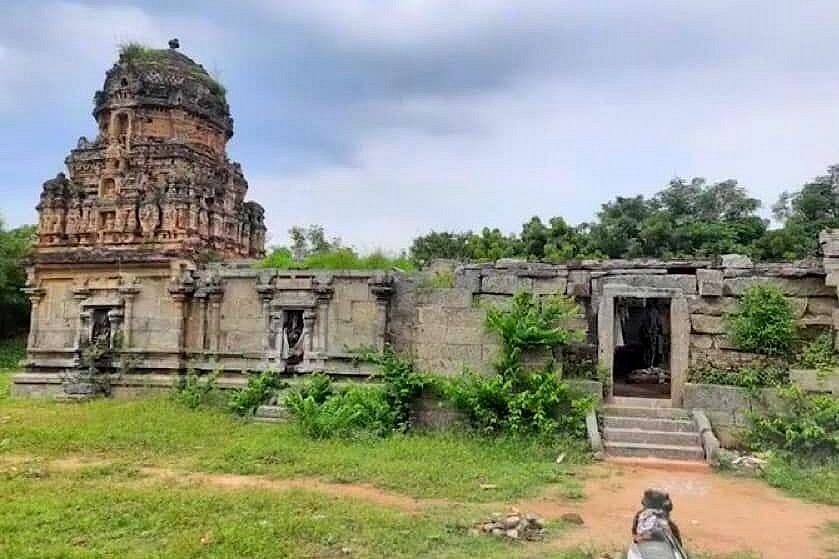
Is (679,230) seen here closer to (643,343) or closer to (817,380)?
(643,343)

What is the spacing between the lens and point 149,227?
1555 cm

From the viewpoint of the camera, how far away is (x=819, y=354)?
30.1 feet

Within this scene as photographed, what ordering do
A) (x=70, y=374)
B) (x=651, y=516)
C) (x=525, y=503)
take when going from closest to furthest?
1. (x=651, y=516)
2. (x=525, y=503)
3. (x=70, y=374)

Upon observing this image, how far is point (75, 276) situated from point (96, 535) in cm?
1165

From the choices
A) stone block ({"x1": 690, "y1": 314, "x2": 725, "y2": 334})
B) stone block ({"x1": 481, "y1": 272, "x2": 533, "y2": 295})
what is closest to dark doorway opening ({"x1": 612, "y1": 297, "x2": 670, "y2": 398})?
stone block ({"x1": 690, "y1": 314, "x2": 725, "y2": 334})

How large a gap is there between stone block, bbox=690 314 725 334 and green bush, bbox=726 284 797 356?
254 mm

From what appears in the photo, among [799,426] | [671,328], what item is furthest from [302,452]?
[799,426]

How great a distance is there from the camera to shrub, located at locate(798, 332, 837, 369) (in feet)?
29.9

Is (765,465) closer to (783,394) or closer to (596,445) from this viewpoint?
(783,394)

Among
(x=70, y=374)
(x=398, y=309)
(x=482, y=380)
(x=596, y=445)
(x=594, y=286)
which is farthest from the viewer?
(x=70, y=374)

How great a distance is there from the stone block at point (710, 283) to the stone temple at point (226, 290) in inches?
0.9

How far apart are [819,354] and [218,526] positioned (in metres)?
8.03

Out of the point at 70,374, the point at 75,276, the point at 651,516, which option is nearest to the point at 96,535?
the point at 651,516

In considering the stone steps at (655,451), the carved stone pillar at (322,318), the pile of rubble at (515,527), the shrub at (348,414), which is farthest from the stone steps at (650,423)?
the carved stone pillar at (322,318)
